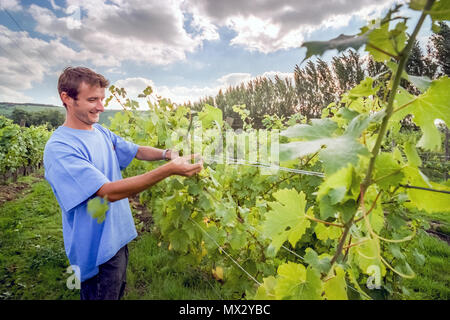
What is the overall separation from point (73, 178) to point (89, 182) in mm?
128

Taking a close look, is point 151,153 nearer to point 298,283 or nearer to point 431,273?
point 298,283

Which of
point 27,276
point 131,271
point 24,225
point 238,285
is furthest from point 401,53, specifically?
point 24,225

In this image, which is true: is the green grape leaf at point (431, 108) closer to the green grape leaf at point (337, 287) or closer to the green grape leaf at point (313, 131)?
the green grape leaf at point (313, 131)

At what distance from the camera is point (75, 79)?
6.44ft

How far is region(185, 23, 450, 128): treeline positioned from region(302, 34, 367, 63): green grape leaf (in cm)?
943

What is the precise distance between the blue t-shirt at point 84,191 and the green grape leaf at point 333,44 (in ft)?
4.70

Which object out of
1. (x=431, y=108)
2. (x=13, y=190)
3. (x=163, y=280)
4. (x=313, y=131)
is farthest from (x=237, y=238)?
(x=13, y=190)

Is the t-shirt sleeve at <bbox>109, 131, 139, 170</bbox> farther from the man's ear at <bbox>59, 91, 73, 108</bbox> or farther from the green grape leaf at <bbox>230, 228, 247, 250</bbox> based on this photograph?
the green grape leaf at <bbox>230, 228, 247, 250</bbox>

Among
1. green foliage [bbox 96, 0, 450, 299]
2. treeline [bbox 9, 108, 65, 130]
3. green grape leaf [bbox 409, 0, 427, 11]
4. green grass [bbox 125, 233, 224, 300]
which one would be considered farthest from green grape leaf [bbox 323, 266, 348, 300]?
treeline [bbox 9, 108, 65, 130]

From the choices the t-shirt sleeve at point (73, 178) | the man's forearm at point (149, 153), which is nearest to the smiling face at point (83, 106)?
the t-shirt sleeve at point (73, 178)

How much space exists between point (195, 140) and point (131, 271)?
8.04 feet

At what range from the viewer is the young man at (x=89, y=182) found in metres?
1.56

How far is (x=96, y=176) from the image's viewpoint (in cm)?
157
